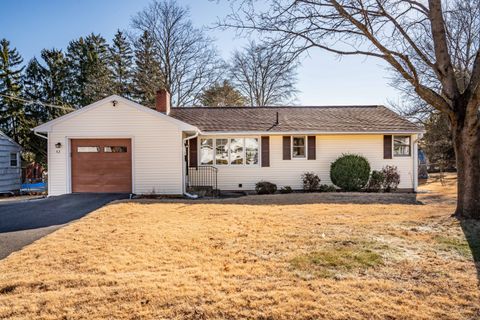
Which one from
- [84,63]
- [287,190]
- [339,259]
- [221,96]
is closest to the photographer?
[339,259]

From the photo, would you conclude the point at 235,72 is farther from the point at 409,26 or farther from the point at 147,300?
the point at 147,300

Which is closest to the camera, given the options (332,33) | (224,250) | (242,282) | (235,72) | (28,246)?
(242,282)

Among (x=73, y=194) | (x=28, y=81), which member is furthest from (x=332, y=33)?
(x=28, y=81)

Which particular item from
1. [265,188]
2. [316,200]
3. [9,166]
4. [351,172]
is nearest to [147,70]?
[9,166]

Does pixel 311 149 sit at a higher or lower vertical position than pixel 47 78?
lower

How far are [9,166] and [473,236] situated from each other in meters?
22.3

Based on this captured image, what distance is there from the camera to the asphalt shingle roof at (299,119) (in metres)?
14.3

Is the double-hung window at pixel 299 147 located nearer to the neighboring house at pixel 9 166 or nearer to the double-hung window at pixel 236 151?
the double-hung window at pixel 236 151

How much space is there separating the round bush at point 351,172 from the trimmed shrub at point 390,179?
1.03m

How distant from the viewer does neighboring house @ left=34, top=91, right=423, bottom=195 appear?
12.2 meters

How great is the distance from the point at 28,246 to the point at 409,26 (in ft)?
35.4

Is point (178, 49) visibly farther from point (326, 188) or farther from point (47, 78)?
point (326, 188)

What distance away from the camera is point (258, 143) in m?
14.3

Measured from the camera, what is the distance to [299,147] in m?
14.4
